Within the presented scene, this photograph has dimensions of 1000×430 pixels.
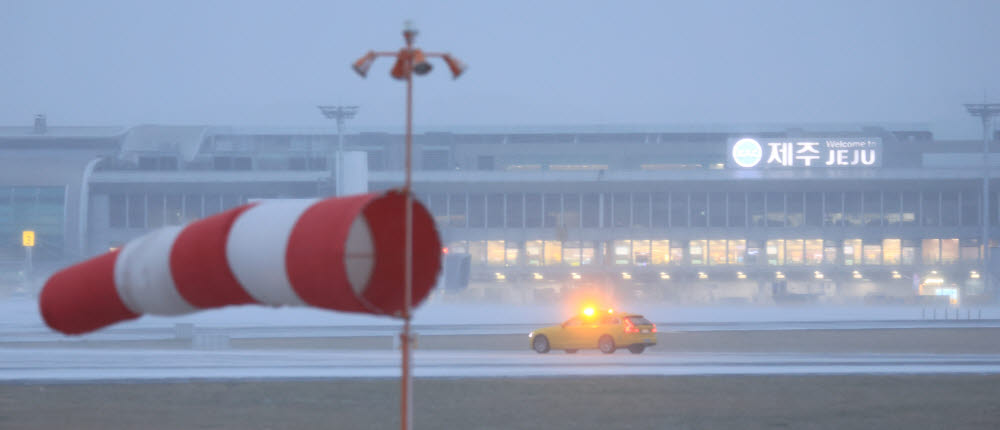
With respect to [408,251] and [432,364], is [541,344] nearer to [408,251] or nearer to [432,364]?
[432,364]

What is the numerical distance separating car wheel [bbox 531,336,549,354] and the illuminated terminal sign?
4653cm

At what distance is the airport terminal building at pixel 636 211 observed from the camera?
73.8 m

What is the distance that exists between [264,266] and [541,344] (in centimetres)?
2351

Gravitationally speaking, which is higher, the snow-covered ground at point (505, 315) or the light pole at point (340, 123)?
the light pole at point (340, 123)

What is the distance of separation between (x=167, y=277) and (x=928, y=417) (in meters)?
14.6

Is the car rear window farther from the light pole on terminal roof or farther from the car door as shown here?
the light pole on terminal roof

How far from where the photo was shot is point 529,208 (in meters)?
76.6

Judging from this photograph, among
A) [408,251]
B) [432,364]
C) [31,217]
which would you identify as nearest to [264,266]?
[408,251]

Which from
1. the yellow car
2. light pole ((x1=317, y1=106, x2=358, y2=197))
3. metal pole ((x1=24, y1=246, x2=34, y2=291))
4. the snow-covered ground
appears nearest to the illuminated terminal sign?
the snow-covered ground

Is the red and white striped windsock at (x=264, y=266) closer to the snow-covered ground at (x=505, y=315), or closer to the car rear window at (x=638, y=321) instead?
the car rear window at (x=638, y=321)

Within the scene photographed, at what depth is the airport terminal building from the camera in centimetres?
7381

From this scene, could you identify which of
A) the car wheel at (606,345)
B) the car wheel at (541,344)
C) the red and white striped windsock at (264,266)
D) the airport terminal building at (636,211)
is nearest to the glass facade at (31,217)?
the airport terminal building at (636,211)

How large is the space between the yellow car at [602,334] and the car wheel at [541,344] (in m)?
0.04

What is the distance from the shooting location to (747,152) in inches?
2906
